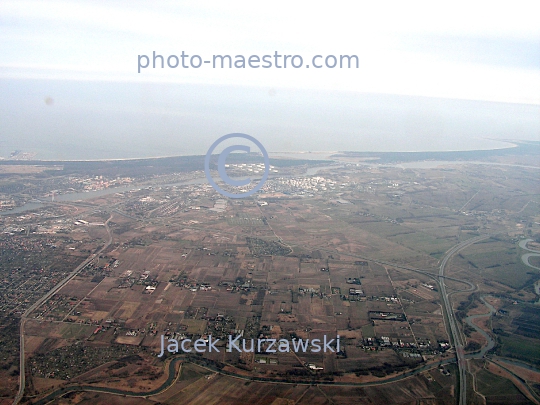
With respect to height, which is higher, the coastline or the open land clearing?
the coastline

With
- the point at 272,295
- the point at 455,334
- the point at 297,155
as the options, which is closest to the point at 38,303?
the point at 272,295

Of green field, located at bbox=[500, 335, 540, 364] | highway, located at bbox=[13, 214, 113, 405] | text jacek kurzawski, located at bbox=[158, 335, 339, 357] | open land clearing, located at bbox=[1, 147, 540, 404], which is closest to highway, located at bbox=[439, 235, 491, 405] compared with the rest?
open land clearing, located at bbox=[1, 147, 540, 404]

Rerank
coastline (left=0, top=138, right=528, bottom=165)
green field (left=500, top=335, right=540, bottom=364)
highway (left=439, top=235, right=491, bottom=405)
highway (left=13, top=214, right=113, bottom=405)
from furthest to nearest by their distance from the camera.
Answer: coastline (left=0, top=138, right=528, bottom=165) → green field (left=500, top=335, right=540, bottom=364) → highway (left=439, top=235, right=491, bottom=405) → highway (left=13, top=214, right=113, bottom=405)

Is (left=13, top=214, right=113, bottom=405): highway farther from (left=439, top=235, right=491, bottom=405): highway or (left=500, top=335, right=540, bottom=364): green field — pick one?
(left=500, top=335, right=540, bottom=364): green field

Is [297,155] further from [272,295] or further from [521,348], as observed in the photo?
[521,348]

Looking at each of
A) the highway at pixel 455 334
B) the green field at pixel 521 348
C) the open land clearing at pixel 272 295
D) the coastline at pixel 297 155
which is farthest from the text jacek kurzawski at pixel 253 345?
the coastline at pixel 297 155

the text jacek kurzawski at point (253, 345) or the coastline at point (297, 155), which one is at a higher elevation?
the coastline at point (297, 155)

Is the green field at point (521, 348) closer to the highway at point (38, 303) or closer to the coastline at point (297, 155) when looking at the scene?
the highway at point (38, 303)

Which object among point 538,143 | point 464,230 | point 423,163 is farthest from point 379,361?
point 538,143

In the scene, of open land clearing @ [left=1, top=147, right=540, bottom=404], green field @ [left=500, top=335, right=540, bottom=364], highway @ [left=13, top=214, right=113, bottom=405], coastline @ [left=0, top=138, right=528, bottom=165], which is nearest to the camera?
highway @ [left=13, top=214, right=113, bottom=405]
